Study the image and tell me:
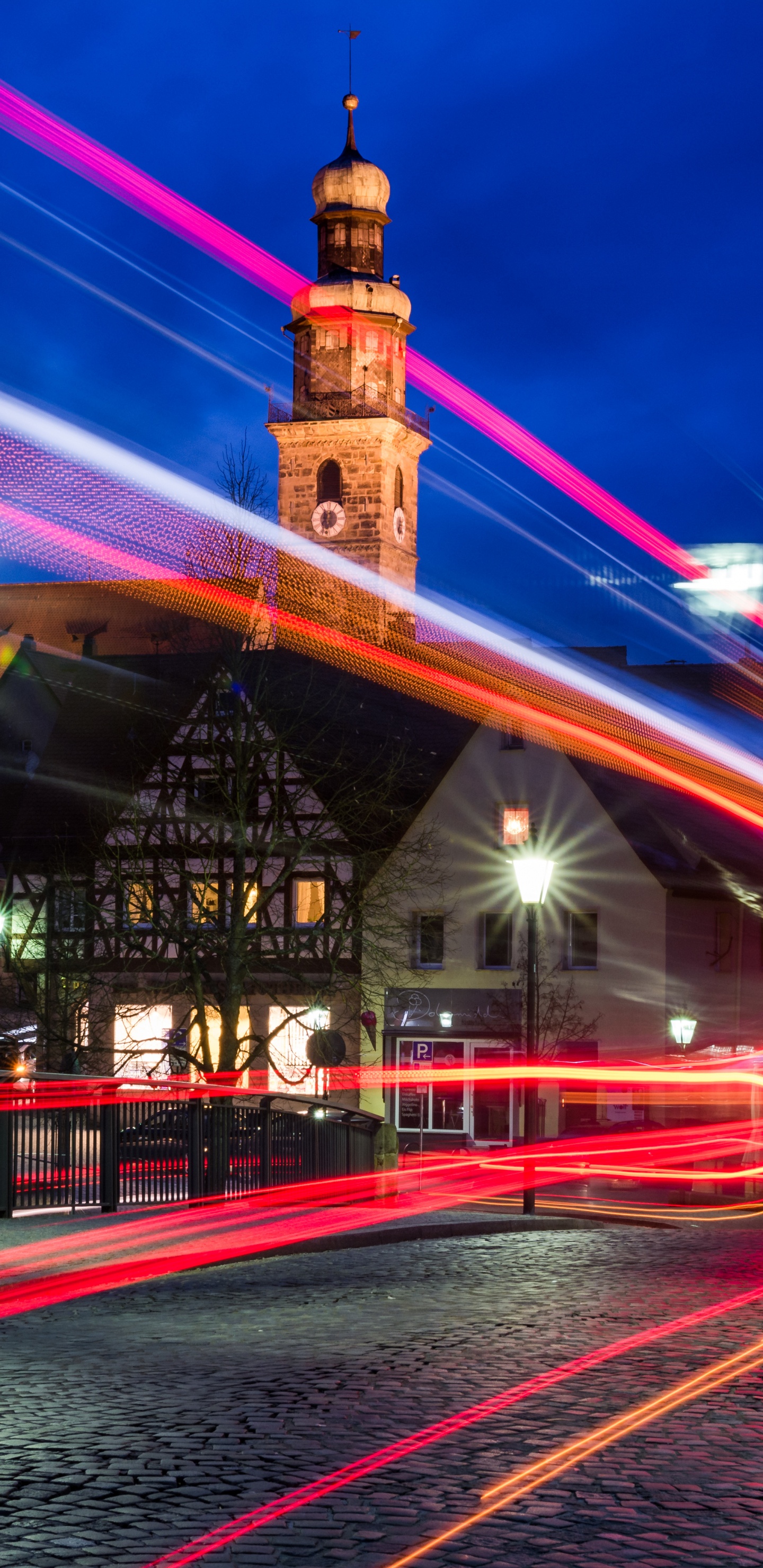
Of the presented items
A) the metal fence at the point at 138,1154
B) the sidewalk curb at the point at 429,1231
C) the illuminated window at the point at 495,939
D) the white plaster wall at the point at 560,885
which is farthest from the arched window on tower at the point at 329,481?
the sidewalk curb at the point at 429,1231

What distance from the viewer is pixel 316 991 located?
111 ft

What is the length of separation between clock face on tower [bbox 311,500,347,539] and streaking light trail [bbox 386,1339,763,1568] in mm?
66524

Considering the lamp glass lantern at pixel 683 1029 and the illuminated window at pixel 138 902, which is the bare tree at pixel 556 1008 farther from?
the illuminated window at pixel 138 902

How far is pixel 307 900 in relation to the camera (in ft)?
143

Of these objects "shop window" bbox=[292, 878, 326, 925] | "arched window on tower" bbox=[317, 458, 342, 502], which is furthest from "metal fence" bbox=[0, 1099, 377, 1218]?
"arched window on tower" bbox=[317, 458, 342, 502]

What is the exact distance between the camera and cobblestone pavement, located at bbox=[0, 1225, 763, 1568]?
20.3 feet

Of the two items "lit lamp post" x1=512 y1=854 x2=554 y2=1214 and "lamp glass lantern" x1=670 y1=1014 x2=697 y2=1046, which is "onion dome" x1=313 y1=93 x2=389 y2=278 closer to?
"lamp glass lantern" x1=670 y1=1014 x2=697 y2=1046

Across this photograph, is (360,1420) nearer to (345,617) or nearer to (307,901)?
(307,901)

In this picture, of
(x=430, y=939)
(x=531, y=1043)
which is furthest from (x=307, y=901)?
(x=531, y=1043)

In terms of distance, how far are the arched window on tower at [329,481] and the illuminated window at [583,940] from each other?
121ft

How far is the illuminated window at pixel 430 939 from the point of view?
43.8 metres

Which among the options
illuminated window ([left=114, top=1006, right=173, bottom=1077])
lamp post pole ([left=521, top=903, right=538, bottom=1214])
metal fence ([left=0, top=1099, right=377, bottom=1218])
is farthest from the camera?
illuminated window ([left=114, top=1006, right=173, bottom=1077])

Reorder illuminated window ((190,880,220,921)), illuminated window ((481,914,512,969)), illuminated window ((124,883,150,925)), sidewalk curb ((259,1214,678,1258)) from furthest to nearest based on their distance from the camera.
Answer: illuminated window ((481,914,512,969)) → illuminated window ((190,880,220,921)) → illuminated window ((124,883,150,925)) → sidewalk curb ((259,1214,678,1258))

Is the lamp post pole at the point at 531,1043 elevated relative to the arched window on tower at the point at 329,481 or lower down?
lower down
